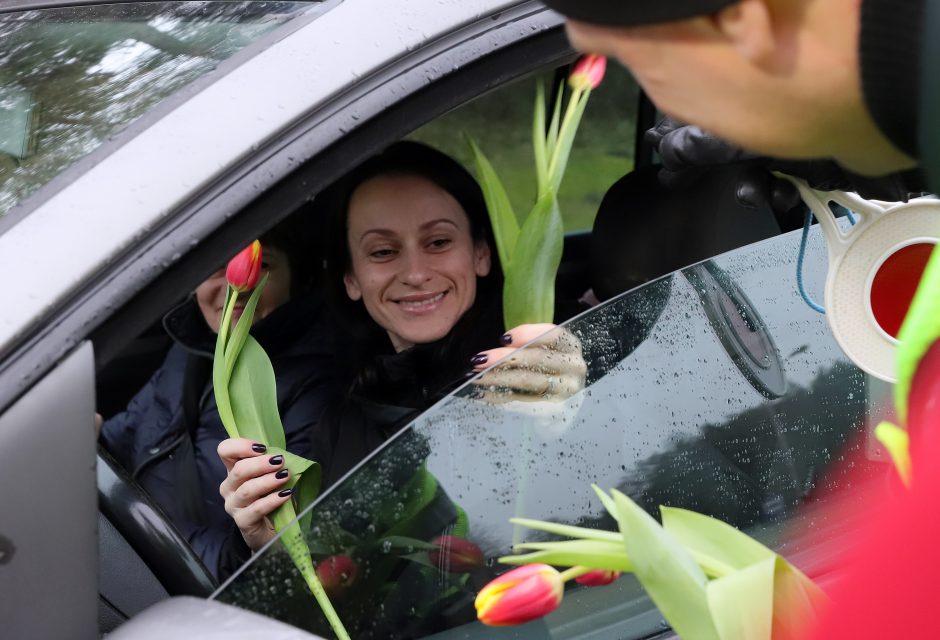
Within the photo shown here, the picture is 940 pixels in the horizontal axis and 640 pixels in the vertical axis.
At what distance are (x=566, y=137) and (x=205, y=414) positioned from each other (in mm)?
1087

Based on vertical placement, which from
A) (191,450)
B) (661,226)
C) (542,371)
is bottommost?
(191,450)

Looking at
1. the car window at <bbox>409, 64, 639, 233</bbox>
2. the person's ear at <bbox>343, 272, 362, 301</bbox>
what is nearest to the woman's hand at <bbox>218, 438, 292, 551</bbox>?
the person's ear at <bbox>343, 272, 362, 301</bbox>

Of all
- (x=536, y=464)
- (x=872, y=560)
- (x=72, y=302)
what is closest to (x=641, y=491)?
(x=536, y=464)

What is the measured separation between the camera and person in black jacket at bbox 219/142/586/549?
6.12 feet

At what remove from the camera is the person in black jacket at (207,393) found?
2086mm

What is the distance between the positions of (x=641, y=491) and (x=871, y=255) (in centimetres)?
41

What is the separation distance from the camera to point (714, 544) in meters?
1.00

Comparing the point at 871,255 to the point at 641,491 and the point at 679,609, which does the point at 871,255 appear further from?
the point at 679,609

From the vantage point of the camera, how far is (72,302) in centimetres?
110

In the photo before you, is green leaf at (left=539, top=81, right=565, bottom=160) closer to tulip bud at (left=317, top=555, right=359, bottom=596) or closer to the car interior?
the car interior

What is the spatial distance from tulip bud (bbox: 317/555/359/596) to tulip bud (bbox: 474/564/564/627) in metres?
0.17

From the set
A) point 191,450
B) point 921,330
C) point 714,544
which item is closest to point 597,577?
point 714,544

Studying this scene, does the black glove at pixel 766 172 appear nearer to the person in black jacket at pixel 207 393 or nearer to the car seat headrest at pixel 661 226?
the car seat headrest at pixel 661 226

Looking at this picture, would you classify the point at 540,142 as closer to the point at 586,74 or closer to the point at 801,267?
the point at 586,74
